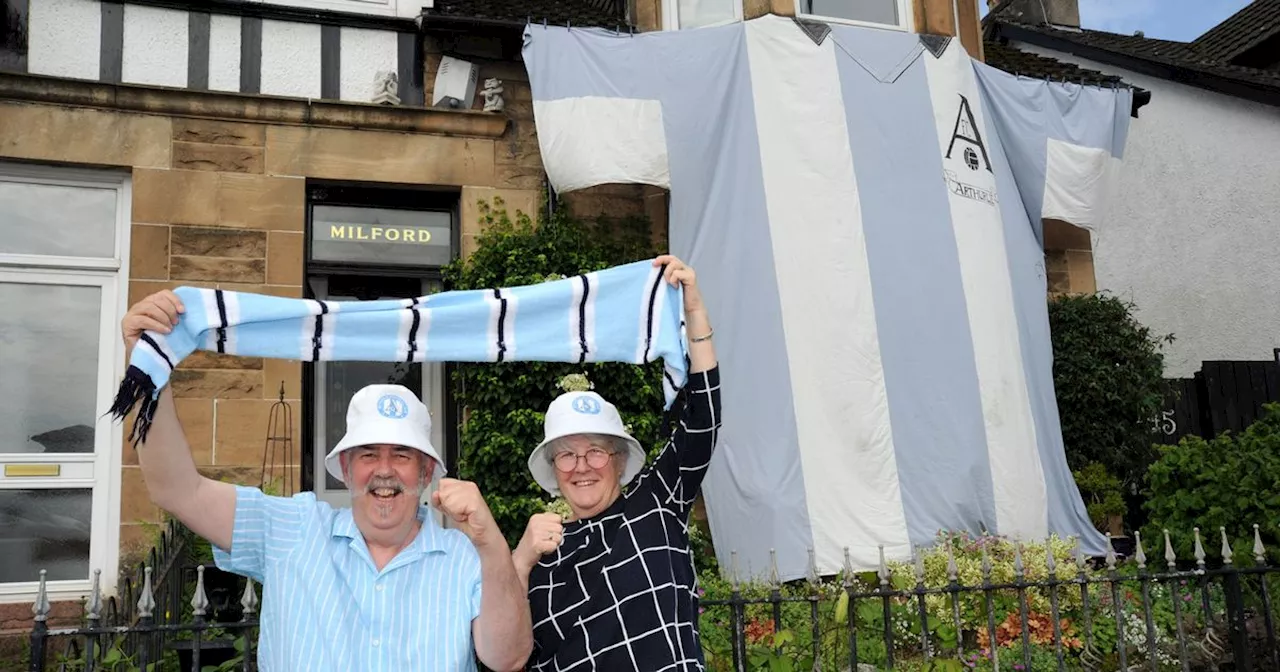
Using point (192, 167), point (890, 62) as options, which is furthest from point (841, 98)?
point (192, 167)

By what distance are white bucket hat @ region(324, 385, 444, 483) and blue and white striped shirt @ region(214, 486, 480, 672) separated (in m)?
0.21

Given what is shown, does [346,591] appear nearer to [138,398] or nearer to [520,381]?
[138,398]

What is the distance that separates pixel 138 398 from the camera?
2.75 meters

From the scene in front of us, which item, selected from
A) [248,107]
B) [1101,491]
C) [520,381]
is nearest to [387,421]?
[520,381]

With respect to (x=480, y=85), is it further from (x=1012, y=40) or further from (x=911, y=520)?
(x=1012, y=40)

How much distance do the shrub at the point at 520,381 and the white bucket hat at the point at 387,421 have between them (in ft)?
14.8

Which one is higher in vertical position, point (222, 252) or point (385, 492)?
point (222, 252)

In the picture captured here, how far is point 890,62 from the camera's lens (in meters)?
8.66

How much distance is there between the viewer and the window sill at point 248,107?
24.8ft

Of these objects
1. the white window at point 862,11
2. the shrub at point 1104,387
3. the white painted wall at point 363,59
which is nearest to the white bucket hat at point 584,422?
the white painted wall at point 363,59

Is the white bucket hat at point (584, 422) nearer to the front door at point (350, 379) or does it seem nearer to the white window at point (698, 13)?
the front door at point (350, 379)

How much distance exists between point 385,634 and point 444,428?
5.90 meters

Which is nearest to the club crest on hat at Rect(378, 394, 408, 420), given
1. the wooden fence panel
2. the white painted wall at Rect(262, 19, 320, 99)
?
the white painted wall at Rect(262, 19, 320, 99)

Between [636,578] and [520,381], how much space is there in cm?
486
